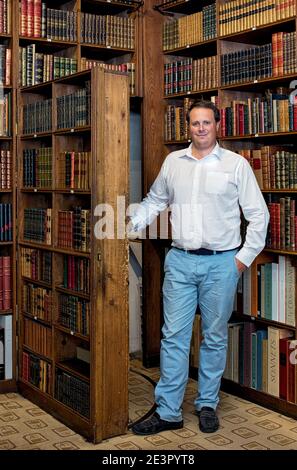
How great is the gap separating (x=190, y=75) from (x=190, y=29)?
0.30 meters

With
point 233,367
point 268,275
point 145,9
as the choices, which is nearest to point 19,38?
point 145,9

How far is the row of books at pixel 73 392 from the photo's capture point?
3219 mm

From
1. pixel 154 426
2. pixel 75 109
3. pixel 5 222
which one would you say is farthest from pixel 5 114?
pixel 154 426

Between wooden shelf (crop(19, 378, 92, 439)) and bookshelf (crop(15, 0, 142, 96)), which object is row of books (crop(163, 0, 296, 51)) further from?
wooden shelf (crop(19, 378, 92, 439))

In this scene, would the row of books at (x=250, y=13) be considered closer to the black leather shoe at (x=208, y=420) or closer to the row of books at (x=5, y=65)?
the row of books at (x=5, y=65)

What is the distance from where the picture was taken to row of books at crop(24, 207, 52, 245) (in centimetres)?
366

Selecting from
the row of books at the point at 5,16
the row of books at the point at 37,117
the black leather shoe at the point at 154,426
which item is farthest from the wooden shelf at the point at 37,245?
the row of books at the point at 5,16

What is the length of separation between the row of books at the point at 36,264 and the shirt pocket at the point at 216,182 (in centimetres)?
102

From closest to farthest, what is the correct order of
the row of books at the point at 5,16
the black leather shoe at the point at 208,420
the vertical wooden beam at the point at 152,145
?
1. the black leather shoe at the point at 208,420
2. the row of books at the point at 5,16
3. the vertical wooden beam at the point at 152,145

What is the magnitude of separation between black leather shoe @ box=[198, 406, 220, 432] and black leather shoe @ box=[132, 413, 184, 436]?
0.11 meters

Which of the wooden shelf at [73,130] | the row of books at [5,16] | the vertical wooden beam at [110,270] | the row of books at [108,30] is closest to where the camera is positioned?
the vertical wooden beam at [110,270]

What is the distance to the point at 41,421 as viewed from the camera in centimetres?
347

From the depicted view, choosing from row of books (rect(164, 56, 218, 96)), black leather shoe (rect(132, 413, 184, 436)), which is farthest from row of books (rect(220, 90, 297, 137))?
black leather shoe (rect(132, 413, 184, 436))

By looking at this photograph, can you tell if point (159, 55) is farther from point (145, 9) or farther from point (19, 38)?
point (19, 38)
